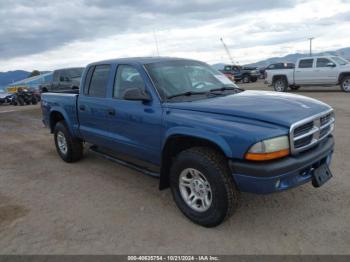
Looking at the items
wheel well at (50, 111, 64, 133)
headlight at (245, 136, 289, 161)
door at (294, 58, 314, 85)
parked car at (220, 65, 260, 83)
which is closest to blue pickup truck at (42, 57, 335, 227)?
headlight at (245, 136, 289, 161)

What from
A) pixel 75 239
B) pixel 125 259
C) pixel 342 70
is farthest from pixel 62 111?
pixel 342 70

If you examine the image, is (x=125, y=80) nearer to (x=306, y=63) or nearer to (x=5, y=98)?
(x=306, y=63)

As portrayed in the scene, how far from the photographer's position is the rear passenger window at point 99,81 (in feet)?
16.6

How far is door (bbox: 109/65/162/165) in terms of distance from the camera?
4.12m

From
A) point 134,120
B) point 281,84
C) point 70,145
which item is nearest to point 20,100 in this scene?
point 281,84

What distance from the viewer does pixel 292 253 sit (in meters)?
3.10

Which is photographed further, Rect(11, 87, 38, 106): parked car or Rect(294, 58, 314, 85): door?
Rect(11, 87, 38, 106): parked car

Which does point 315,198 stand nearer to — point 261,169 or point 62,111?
point 261,169

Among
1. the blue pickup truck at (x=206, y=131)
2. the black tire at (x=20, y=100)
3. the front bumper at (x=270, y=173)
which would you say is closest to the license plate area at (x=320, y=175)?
the blue pickup truck at (x=206, y=131)

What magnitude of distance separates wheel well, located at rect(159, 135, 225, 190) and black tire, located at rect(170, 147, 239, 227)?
164 mm

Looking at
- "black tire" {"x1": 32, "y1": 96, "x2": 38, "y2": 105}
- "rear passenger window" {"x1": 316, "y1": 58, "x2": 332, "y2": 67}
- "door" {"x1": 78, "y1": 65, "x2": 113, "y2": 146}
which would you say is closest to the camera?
"door" {"x1": 78, "y1": 65, "x2": 113, "y2": 146}

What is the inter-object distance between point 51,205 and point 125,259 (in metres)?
1.75

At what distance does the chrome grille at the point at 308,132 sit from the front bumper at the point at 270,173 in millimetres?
109

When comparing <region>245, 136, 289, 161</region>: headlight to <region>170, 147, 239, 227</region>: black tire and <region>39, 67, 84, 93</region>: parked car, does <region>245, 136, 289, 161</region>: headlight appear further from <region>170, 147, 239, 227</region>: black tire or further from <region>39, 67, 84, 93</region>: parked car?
<region>39, 67, 84, 93</region>: parked car
